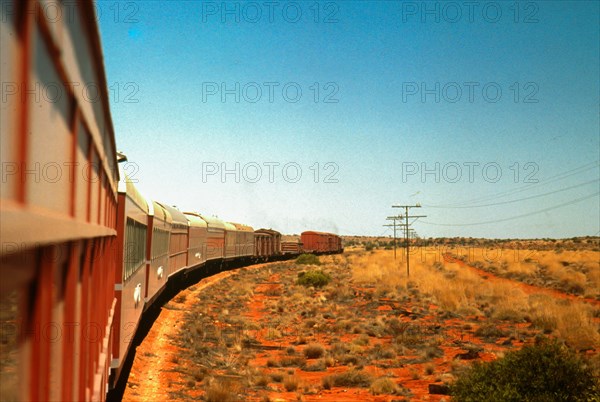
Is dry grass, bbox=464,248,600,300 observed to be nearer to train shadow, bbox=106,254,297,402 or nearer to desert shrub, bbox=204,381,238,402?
train shadow, bbox=106,254,297,402

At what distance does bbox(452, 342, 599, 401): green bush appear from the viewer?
8836 millimetres

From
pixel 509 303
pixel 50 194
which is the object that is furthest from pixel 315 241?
pixel 50 194

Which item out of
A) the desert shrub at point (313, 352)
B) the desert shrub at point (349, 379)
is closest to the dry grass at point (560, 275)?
the desert shrub at point (313, 352)

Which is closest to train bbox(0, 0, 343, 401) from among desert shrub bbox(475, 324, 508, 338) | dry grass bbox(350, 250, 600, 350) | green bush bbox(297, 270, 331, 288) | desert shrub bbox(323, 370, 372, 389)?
desert shrub bbox(323, 370, 372, 389)

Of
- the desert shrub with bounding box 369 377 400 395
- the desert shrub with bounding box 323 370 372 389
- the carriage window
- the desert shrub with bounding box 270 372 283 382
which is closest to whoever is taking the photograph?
the carriage window

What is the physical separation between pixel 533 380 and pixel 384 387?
3477 millimetres

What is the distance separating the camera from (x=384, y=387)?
1157 cm

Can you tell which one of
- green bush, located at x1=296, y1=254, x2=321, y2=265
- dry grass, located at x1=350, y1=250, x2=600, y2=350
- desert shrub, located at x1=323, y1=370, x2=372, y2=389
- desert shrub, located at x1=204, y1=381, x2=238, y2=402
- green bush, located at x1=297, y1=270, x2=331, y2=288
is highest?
green bush, located at x1=296, y1=254, x2=321, y2=265

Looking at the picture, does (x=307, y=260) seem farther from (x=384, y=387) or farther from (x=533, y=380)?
(x=533, y=380)

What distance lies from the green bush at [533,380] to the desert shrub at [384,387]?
212 cm

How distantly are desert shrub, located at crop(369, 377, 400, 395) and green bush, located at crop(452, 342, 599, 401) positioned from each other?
6.95ft

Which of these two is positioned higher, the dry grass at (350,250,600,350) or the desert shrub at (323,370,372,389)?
the dry grass at (350,250,600,350)

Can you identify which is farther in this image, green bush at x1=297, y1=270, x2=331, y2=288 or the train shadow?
green bush at x1=297, y1=270, x2=331, y2=288

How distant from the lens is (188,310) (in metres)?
20.3
